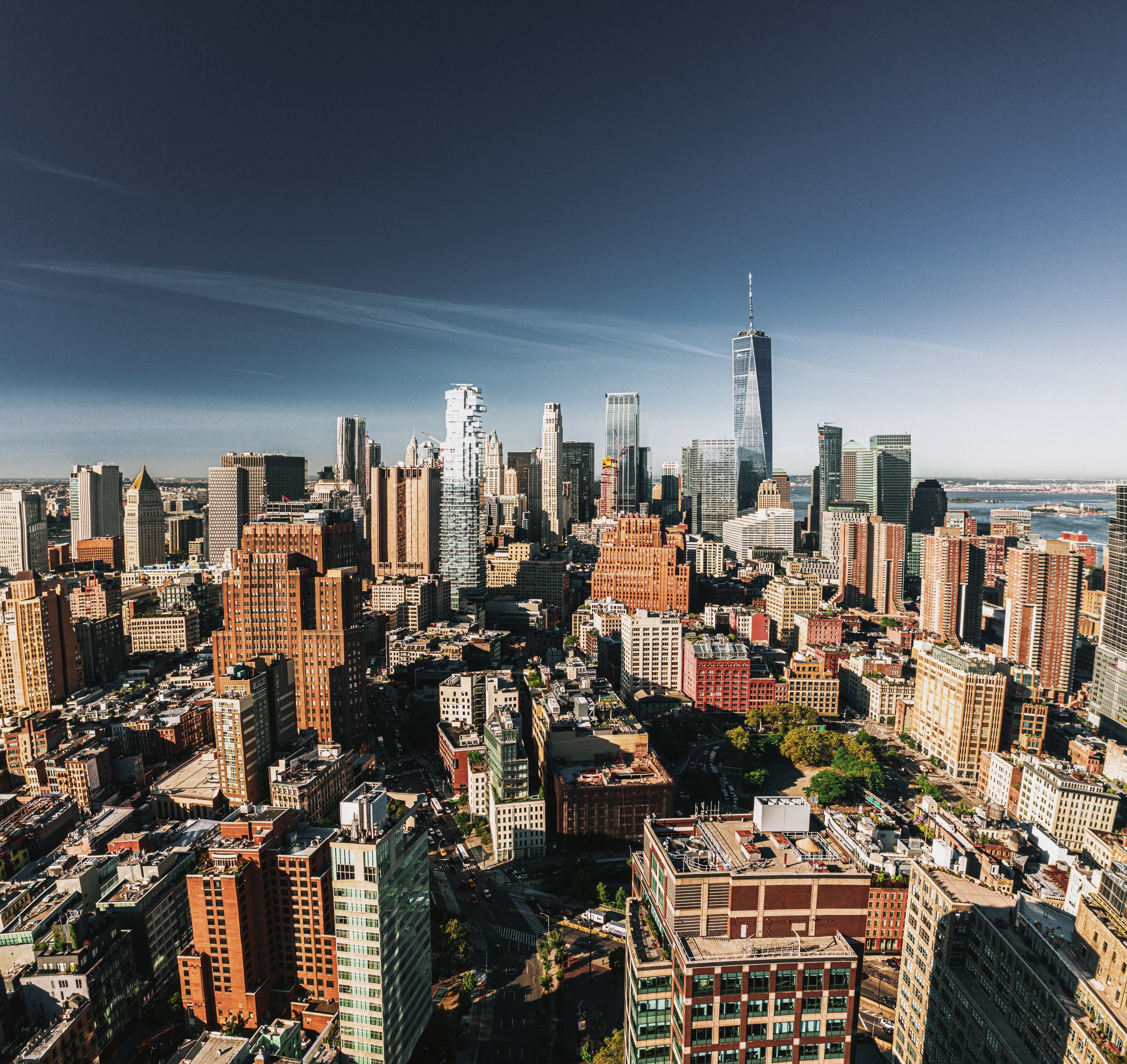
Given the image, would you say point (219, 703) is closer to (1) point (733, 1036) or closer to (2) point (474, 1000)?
(2) point (474, 1000)

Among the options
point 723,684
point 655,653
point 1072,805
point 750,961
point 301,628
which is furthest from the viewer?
point 655,653

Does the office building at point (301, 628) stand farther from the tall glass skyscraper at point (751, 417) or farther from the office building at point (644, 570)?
the tall glass skyscraper at point (751, 417)

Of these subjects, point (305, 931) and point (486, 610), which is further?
point (486, 610)

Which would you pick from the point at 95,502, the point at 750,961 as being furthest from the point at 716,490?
the point at 750,961

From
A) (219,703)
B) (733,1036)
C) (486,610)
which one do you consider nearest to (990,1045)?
(733,1036)

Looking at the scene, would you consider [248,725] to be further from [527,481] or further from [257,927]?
[527,481]

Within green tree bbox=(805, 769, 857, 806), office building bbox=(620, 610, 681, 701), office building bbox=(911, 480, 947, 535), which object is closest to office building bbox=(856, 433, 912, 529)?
office building bbox=(911, 480, 947, 535)
